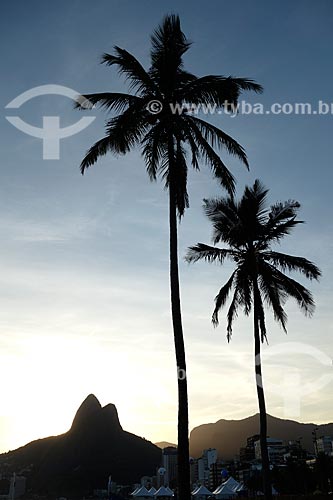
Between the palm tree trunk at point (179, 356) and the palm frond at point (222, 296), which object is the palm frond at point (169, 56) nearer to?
the palm tree trunk at point (179, 356)

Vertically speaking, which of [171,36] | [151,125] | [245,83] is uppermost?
[171,36]

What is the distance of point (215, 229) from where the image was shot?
2556 cm

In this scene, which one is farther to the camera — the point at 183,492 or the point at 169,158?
the point at 169,158

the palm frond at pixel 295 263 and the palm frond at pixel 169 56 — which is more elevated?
the palm frond at pixel 169 56

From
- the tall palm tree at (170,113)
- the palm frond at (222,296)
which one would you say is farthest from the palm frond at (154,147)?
the palm frond at (222,296)

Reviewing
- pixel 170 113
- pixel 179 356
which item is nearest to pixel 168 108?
pixel 170 113

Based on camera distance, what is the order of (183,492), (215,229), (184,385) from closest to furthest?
1. (183,492)
2. (184,385)
3. (215,229)

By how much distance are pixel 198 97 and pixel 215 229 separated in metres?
8.15

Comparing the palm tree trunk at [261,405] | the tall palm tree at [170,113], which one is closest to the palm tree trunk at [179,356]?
the tall palm tree at [170,113]

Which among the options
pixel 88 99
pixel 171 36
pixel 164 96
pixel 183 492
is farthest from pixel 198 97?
pixel 183 492

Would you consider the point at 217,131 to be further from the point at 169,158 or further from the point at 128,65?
the point at 128,65

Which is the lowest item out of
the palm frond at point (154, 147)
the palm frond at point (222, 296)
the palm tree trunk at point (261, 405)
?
the palm tree trunk at point (261, 405)

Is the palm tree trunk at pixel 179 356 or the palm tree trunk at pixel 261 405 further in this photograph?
the palm tree trunk at pixel 261 405

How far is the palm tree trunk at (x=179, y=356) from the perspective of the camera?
49.4 feet
